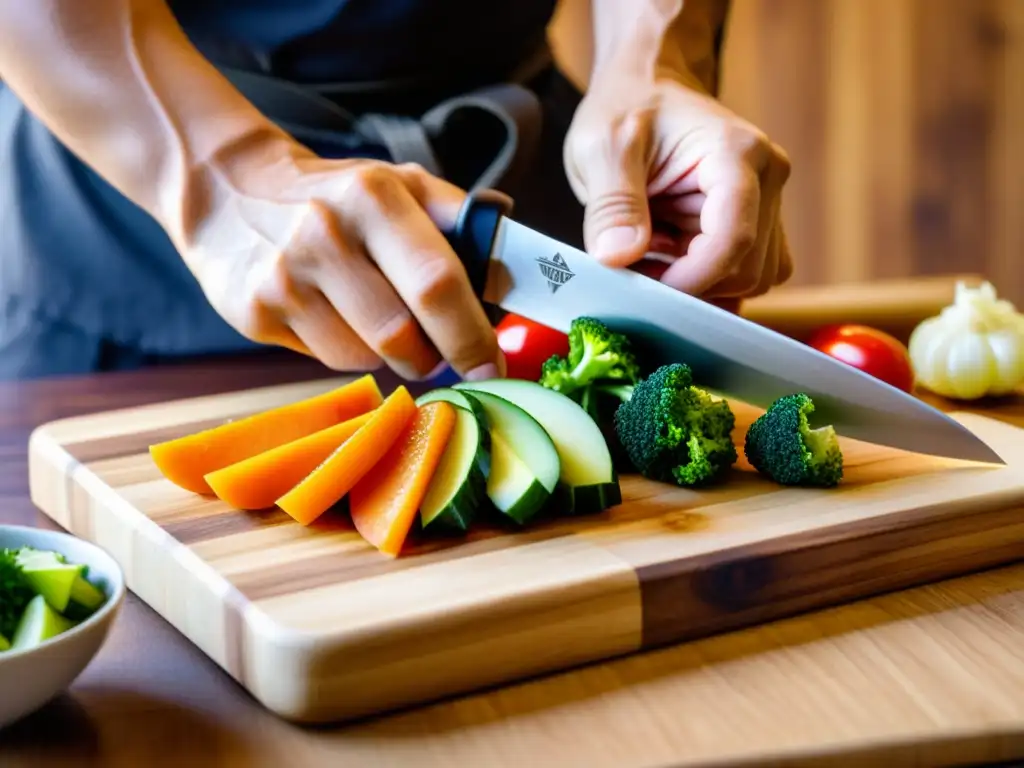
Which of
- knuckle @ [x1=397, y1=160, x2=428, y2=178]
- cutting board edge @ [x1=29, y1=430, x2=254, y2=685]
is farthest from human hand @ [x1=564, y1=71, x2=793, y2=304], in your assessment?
cutting board edge @ [x1=29, y1=430, x2=254, y2=685]

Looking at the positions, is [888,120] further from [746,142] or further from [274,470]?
[274,470]

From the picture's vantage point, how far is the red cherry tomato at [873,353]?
6.09 feet

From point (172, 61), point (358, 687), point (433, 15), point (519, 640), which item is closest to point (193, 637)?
point (358, 687)

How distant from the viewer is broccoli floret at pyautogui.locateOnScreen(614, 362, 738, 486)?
1.38 metres

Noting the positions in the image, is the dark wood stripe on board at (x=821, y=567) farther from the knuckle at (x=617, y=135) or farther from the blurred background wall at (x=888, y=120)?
the blurred background wall at (x=888, y=120)

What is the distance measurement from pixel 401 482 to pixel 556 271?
1.38 ft

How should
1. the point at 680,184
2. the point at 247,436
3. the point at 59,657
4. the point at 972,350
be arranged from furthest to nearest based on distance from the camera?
the point at 972,350 < the point at 680,184 < the point at 247,436 < the point at 59,657

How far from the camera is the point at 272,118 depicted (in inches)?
78.8

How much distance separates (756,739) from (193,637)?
0.56 metres

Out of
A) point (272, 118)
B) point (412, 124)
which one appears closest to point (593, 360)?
point (412, 124)

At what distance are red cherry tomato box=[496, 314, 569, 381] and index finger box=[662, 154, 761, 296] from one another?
306 mm

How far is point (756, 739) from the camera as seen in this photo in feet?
3.29

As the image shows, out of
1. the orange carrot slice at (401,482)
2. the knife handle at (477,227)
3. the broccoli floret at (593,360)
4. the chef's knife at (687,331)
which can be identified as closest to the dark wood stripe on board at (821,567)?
the chef's knife at (687,331)

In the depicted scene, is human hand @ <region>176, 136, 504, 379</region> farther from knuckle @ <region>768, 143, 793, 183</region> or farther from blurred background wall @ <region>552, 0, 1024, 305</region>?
blurred background wall @ <region>552, 0, 1024, 305</region>
